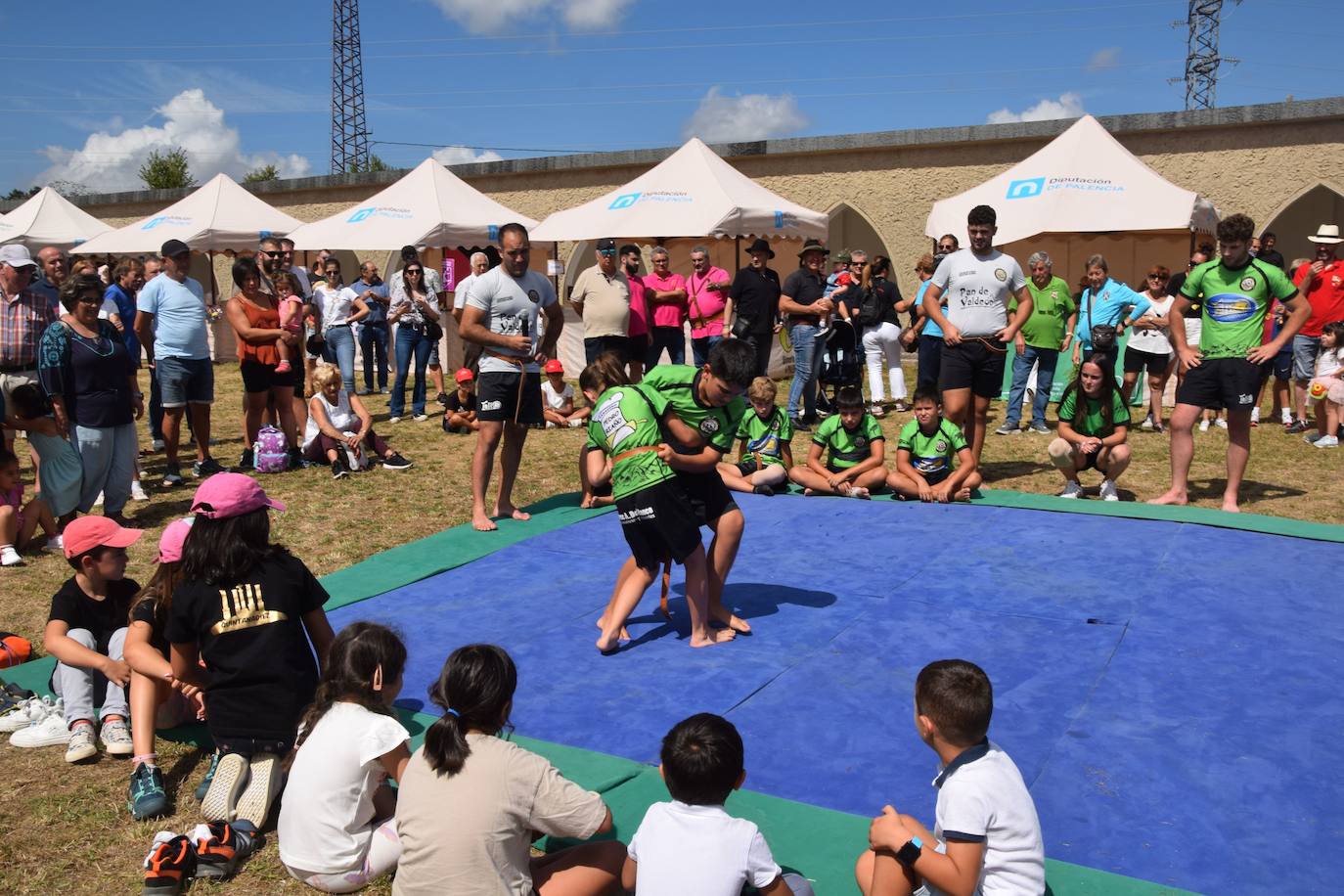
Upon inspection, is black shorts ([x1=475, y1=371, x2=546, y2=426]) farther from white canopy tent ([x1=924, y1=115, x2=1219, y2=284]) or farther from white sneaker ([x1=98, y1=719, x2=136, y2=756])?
white canopy tent ([x1=924, y1=115, x2=1219, y2=284])

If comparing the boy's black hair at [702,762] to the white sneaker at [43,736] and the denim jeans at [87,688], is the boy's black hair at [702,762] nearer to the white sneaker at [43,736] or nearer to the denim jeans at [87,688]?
the denim jeans at [87,688]

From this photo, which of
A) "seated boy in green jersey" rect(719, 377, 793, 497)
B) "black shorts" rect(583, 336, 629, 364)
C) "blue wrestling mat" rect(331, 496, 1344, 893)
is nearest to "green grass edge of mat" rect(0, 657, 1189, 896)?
"blue wrestling mat" rect(331, 496, 1344, 893)

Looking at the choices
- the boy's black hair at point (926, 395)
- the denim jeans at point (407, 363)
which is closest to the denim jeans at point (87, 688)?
the boy's black hair at point (926, 395)

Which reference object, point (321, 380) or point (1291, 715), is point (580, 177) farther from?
point (1291, 715)

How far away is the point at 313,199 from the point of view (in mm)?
22219

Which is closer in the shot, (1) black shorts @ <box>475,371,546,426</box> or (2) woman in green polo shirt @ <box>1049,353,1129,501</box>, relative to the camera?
(1) black shorts @ <box>475,371,546,426</box>

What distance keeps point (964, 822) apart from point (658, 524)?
2276 millimetres

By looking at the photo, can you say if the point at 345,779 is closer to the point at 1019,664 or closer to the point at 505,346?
the point at 1019,664

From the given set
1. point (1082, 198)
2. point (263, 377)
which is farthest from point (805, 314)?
point (263, 377)

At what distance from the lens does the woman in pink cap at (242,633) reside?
360 centimetres

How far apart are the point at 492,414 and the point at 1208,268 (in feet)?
15.4

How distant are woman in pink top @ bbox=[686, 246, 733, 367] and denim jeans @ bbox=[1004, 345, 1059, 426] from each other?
2929mm

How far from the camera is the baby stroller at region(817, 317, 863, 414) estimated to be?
1130 cm

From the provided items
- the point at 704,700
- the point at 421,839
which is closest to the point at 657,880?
the point at 421,839
